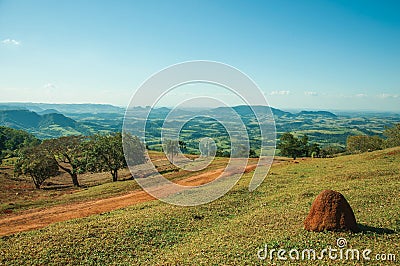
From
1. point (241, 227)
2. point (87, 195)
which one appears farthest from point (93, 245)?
point (87, 195)

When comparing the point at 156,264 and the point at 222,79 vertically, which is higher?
the point at 222,79

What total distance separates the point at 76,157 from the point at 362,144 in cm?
7524

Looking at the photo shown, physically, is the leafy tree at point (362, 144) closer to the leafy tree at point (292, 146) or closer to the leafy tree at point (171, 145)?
the leafy tree at point (292, 146)

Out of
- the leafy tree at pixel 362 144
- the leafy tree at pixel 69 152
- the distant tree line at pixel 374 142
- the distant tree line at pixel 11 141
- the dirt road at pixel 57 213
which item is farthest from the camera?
the distant tree line at pixel 11 141

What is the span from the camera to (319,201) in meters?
13.9

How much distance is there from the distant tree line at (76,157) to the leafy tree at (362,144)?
211 feet

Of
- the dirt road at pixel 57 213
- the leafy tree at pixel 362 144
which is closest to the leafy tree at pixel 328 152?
the leafy tree at pixel 362 144

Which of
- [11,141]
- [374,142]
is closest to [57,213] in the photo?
[374,142]

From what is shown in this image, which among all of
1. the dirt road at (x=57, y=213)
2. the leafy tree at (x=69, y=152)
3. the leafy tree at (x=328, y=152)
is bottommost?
the leafy tree at (x=328, y=152)

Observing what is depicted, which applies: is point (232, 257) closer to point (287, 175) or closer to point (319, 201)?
point (319, 201)

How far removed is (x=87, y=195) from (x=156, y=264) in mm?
24071

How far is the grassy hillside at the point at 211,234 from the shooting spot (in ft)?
41.3

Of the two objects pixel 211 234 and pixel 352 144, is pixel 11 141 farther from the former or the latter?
pixel 352 144

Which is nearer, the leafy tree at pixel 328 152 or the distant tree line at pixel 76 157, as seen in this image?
the distant tree line at pixel 76 157
